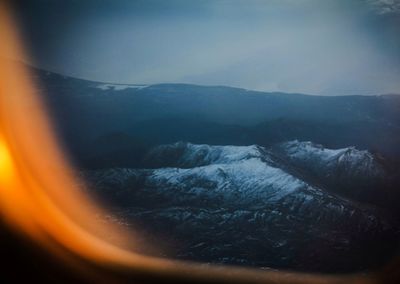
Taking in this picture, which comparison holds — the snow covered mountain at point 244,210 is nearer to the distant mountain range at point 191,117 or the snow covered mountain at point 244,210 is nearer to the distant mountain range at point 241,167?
the distant mountain range at point 241,167

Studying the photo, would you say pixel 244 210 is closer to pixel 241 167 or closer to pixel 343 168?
pixel 241 167

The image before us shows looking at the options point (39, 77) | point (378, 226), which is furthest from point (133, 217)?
point (378, 226)

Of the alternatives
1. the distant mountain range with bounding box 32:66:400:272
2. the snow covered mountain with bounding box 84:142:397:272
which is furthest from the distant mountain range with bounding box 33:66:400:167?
the snow covered mountain with bounding box 84:142:397:272

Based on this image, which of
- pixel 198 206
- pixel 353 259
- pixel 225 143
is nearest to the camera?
pixel 353 259

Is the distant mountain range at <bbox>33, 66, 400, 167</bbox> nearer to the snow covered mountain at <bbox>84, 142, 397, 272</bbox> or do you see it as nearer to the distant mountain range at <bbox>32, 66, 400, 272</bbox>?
the distant mountain range at <bbox>32, 66, 400, 272</bbox>

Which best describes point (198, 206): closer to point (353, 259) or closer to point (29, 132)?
point (353, 259)

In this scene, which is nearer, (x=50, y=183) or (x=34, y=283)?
(x=34, y=283)

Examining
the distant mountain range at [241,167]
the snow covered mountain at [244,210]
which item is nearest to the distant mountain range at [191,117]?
the distant mountain range at [241,167]

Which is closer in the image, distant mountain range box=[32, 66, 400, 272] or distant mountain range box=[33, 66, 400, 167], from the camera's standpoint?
distant mountain range box=[32, 66, 400, 272]
